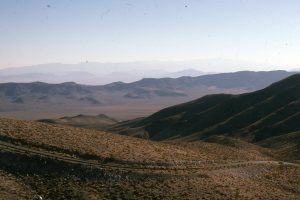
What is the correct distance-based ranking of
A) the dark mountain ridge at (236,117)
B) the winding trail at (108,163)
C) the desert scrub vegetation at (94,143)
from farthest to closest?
the dark mountain ridge at (236,117)
the desert scrub vegetation at (94,143)
the winding trail at (108,163)

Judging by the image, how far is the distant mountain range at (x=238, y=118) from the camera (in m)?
115

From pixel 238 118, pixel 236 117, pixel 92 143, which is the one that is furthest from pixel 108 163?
pixel 236 117

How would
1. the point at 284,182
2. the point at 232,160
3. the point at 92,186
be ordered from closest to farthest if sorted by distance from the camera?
the point at 92,186 < the point at 284,182 < the point at 232,160

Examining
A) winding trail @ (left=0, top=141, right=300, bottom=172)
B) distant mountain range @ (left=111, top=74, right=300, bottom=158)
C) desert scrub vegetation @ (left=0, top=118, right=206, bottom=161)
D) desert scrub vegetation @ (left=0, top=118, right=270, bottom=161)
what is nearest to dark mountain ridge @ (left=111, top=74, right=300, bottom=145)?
distant mountain range @ (left=111, top=74, right=300, bottom=158)

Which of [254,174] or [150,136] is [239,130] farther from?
[254,174]

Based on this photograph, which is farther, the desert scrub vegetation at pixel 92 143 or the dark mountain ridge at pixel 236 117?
the dark mountain ridge at pixel 236 117

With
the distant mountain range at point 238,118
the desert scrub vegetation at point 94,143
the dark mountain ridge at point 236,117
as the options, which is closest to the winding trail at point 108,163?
the desert scrub vegetation at point 94,143

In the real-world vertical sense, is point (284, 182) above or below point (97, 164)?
below

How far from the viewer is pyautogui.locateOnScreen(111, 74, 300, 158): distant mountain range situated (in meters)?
115

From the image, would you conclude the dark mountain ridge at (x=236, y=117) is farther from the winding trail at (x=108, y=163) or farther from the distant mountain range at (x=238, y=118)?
the winding trail at (x=108, y=163)

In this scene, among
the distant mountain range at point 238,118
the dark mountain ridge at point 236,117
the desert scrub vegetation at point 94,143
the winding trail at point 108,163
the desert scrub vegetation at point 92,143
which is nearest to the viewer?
the winding trail at point 108,163

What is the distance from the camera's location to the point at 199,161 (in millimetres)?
44312

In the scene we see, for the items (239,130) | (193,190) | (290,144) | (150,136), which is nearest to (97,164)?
→ (193,190)

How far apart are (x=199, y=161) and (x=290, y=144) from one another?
172 ft
